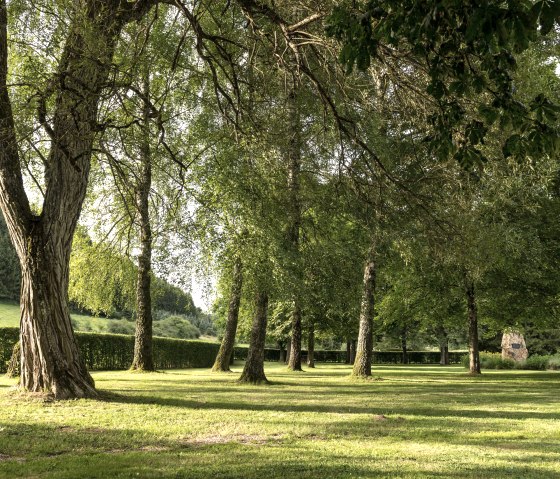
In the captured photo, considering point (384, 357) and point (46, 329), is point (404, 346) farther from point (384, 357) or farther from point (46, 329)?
point (46, 329)

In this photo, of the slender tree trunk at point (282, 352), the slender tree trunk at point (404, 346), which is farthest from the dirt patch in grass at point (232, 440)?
the slender tree trunk at point (404, 346)

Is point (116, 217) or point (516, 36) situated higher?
point (116, 217)

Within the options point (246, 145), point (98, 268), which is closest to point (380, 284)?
point (98, 268)

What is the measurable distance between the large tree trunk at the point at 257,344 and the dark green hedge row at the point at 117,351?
997 centimetres

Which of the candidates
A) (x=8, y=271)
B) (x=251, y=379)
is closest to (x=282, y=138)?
(x=251, y=379)

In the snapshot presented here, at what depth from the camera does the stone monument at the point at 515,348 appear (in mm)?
37781

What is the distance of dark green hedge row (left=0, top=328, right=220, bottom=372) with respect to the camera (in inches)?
870

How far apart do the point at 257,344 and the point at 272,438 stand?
32.8 ft

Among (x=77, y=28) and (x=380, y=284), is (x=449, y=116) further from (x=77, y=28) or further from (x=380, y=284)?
(x=380, y=284)

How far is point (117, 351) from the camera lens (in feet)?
89.7

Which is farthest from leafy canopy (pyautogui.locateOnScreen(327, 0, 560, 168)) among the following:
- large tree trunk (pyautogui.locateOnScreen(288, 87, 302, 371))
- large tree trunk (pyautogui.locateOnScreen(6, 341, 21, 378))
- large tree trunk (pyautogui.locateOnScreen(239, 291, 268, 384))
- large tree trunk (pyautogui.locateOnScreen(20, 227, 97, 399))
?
large tree trunk (pyautogui.locateOnScreen(239, 291, 268, 384))

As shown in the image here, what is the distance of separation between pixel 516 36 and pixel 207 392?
41.1ft

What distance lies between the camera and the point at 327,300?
639 inches

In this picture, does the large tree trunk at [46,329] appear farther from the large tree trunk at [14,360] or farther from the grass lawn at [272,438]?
the large tree trunk at [14,360]
